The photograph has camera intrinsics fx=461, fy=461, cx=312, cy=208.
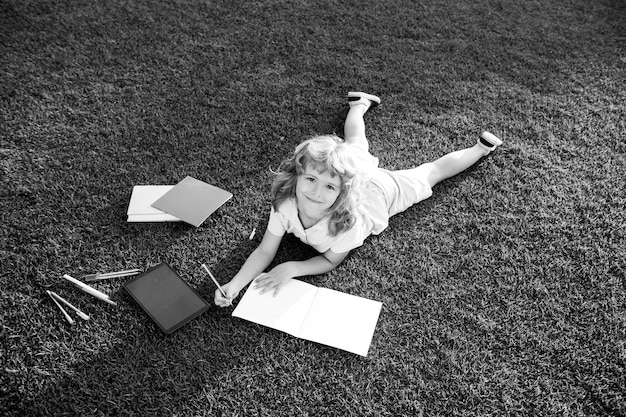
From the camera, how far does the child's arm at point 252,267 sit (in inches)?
76.5

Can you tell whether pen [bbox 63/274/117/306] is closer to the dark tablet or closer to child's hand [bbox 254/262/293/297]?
the dark tablet

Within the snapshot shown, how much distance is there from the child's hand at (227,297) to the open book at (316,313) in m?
0.04

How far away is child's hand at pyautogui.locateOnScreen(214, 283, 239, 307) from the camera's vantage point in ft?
6.33

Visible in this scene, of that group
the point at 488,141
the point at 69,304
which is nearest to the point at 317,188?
the point at 69,304

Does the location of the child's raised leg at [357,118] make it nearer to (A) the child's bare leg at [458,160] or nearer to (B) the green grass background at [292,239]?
(B) the green grass background at [292,239]

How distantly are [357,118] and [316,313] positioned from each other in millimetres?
1304

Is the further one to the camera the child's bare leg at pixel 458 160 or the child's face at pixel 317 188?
the child's bare leg at pixel 458 160

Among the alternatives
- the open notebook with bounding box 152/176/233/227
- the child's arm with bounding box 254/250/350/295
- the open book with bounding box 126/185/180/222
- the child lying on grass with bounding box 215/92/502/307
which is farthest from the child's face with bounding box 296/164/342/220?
the open book with bounding box 126/185/180/222

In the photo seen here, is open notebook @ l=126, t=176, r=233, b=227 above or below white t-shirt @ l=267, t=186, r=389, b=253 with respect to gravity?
below

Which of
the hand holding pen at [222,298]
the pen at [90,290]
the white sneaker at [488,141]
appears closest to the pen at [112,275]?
the pen at [90,290]

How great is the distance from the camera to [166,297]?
6.47 ft

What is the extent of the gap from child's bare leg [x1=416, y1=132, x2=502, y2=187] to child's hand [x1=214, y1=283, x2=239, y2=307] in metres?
1.21

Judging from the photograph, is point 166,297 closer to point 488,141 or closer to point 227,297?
point 227,297

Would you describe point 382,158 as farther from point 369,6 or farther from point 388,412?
point 369,6
